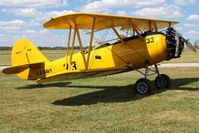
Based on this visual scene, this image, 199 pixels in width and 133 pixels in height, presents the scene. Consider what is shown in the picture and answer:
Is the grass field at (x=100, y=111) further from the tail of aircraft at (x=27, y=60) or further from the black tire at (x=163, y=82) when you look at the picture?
the tail of aircraft at (x=27, y=60)

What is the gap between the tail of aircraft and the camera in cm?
1291

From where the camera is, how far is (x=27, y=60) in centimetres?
1362

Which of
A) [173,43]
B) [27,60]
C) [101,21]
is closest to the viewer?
[173,43]

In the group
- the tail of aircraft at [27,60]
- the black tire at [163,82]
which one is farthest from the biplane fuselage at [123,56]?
the tail of aircraft at [27,60]

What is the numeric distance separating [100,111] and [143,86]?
282 cm

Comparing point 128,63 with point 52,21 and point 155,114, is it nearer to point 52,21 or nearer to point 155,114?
point 52,21

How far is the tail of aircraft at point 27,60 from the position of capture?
12906 mm

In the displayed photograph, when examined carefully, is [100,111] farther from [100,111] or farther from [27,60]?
[27,60]

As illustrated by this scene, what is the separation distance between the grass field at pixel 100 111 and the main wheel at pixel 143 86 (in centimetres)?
22

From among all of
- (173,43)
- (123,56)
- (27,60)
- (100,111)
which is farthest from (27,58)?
(100,111)

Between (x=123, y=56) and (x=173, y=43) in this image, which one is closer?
(x=173, y=43)

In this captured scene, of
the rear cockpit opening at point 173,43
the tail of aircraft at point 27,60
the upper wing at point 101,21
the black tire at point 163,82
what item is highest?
the upper wing at point 101,21

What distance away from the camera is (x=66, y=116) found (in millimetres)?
7668

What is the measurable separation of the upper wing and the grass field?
237 cm
